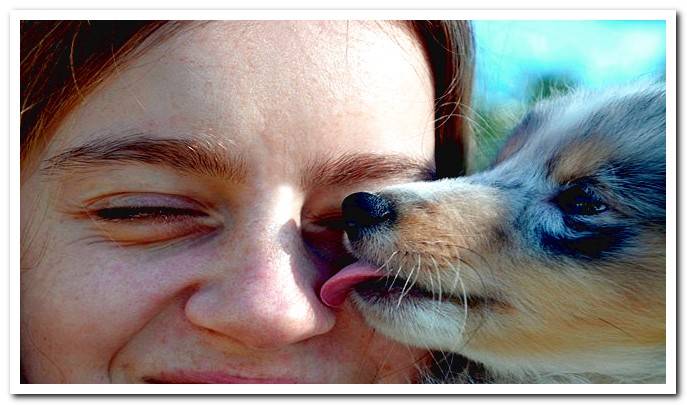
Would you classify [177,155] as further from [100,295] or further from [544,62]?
[544,62]

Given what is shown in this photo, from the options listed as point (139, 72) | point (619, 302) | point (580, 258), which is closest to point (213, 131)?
point (139, 72)

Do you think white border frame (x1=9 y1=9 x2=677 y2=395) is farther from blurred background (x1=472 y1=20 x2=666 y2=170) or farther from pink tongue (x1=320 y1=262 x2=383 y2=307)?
pink tongue (x1=320 y1=262 x2=383 y2=307)

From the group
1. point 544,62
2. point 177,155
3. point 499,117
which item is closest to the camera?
point 177,155

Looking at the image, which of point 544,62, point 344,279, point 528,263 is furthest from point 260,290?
point 544,62

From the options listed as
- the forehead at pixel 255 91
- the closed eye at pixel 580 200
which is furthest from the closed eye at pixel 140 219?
the closed eye at pixel 580 200

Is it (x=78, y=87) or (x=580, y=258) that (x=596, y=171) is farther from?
(x=78, y=87)

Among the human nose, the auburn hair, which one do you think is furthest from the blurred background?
the human nose
